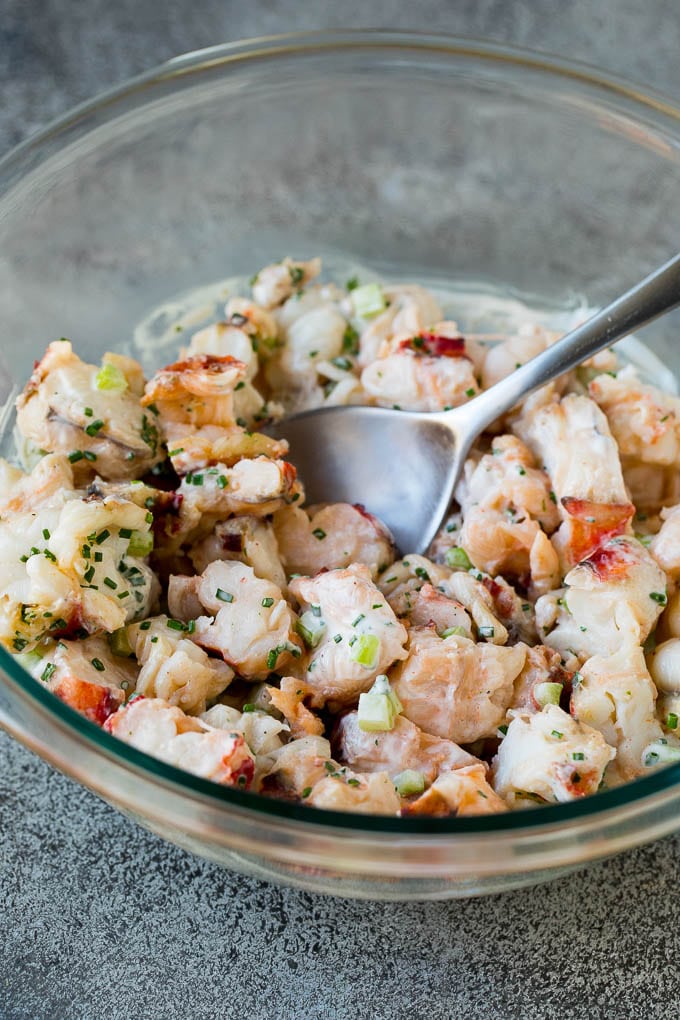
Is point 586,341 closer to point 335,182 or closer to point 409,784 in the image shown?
point 409,784

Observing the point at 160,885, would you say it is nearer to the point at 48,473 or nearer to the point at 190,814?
the point at 190,814

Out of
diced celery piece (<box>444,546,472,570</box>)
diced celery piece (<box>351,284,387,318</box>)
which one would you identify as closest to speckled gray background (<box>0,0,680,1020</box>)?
diced celery piece (<box>444,546,472,570</box>)

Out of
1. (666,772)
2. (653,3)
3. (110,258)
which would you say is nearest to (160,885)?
(666,772)

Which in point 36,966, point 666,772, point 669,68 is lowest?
Answer: point 36,966

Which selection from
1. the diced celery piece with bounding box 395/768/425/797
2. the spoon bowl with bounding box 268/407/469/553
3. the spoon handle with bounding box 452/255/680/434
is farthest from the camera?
the spoon bowl with bounding box 268/407/469/553

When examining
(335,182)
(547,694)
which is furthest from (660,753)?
(335,182)

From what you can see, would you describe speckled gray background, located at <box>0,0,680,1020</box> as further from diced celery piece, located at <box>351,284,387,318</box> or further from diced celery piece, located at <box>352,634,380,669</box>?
diced celery piece, located at <box>351,284,387,318</box>

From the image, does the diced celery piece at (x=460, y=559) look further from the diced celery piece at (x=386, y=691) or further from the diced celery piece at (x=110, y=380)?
the diced celery piece at (x=110, y=380)
